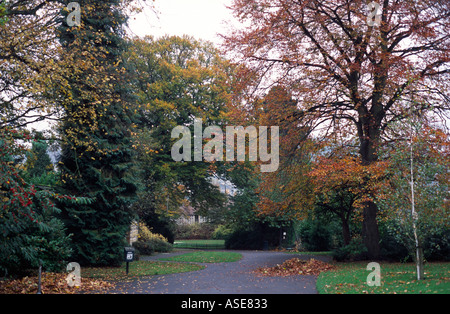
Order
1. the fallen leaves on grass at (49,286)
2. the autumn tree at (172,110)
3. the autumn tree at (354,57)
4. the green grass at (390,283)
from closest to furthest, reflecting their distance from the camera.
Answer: the green grass at (390,283)
the fallen leaves on grass at (49,286)
the autumn tree at (354,57)
the autumn tree at (172,110)

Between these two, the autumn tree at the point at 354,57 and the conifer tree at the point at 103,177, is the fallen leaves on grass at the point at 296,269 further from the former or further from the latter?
the conifer tree at the point at 103,177

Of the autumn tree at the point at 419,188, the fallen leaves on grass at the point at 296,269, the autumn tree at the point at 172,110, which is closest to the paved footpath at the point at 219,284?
the fallen leaves on grass at the point at 296,269

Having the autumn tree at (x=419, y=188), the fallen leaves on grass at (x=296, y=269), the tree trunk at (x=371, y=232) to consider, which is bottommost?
the fallen leaves on grass at (x=296, y=269)

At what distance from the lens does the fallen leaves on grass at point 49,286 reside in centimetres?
932

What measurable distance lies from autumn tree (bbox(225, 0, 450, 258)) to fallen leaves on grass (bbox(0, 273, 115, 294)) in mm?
9670

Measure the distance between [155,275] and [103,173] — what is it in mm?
6005

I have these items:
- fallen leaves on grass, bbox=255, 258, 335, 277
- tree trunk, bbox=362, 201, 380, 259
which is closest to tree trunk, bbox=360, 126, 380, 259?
tree trunk, bbox=362, 201, 380, 259

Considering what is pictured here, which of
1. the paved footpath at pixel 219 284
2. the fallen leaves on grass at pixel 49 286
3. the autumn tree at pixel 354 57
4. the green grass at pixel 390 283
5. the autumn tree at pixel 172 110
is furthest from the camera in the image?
the autumn tree at pixel 172 110

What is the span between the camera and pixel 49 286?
9.84 meters

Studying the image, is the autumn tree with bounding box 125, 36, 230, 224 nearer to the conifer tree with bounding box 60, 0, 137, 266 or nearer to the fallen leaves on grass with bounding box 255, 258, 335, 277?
the conifer tree with bounding box 60, 0, 137, 266

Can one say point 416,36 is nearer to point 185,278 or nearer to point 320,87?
point 320,87

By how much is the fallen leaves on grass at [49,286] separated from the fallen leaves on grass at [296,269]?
5.81 meters

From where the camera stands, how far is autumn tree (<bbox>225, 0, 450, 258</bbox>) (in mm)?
13875

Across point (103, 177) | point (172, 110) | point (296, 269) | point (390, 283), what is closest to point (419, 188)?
point (390, 283)
